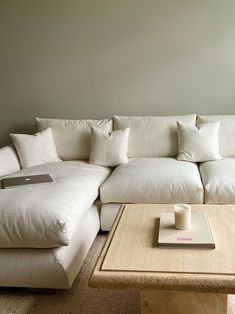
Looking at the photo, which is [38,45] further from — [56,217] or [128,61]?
[56,217]

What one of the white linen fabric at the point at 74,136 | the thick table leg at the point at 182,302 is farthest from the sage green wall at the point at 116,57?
the thick table leg at the point at 182,302

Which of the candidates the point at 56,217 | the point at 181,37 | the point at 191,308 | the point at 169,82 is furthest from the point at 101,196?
the point at 181,37

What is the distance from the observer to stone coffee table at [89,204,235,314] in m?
1.16

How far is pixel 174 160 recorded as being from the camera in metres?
2.76

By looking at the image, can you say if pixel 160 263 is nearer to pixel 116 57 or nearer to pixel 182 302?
pixel 182 302

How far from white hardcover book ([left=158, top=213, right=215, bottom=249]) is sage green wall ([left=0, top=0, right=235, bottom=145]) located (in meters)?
1.83

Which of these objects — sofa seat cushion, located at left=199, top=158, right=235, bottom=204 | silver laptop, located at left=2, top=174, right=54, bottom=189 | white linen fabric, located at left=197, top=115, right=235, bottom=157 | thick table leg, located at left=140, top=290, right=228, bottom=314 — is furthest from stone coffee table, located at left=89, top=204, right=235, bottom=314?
white linen fabric, located at left=197, top=115, right=235, bottom=157

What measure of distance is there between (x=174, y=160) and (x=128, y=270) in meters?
1.65

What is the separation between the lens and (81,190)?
2123 mm

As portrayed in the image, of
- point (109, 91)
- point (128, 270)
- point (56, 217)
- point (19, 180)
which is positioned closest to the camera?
point (128, 270)

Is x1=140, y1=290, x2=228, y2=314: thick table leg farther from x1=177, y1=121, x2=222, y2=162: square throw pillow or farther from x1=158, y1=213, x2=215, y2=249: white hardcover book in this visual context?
x1=177, y1=121, x2=222, y2=162: square throw pillow

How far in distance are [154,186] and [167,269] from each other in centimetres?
109

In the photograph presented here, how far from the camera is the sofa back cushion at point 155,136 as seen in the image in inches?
115

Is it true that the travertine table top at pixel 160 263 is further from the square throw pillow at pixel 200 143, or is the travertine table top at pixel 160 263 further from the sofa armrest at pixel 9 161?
the sofa armrest at pixel 9 161
